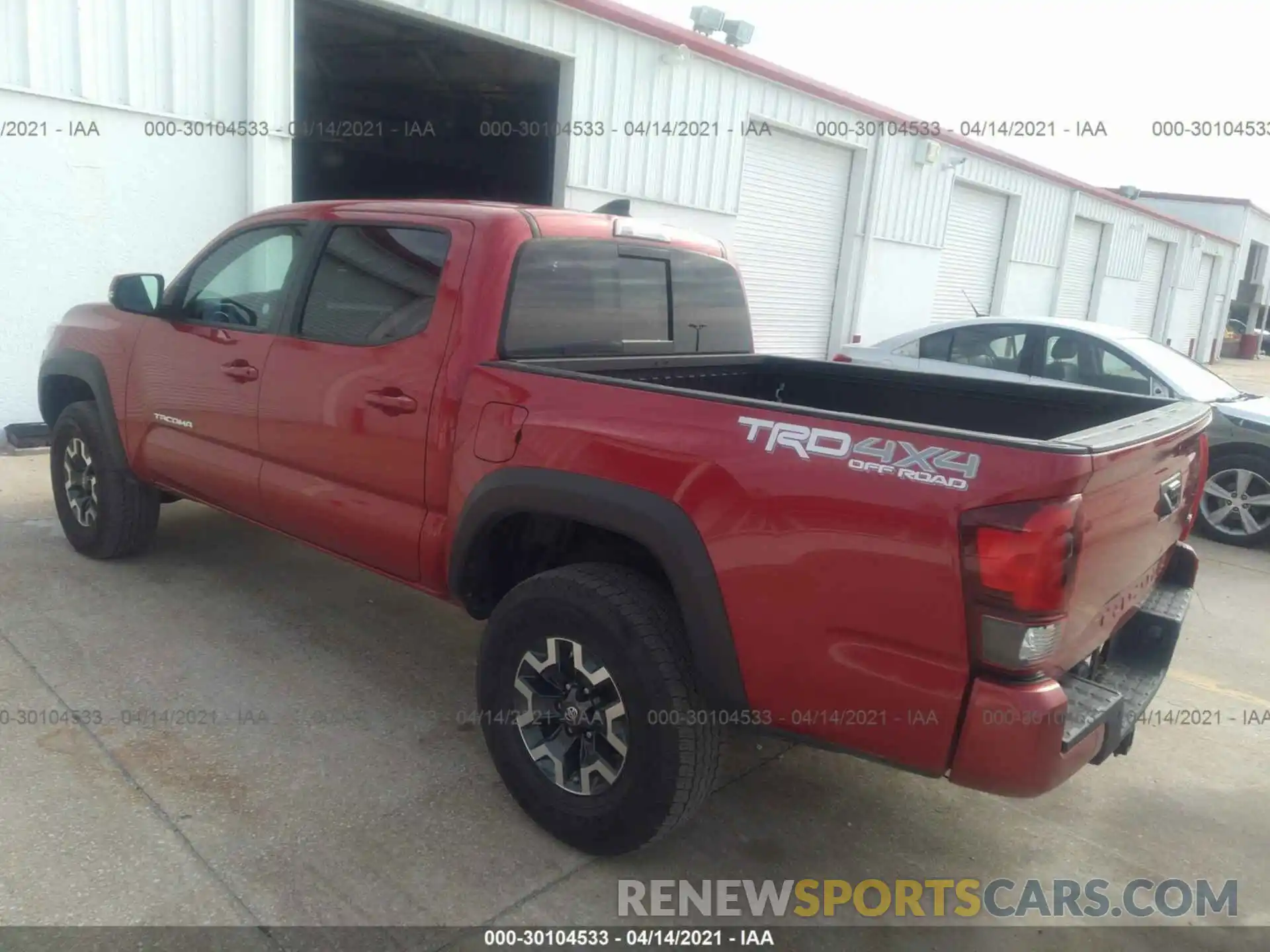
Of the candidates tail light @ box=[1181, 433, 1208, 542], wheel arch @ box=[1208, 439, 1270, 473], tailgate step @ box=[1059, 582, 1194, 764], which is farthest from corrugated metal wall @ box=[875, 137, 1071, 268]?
tailgate step @ box=[1059, 582, 1194, 764]

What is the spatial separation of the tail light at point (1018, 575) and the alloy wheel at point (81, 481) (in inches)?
175

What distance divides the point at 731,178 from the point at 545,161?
8.87 ft

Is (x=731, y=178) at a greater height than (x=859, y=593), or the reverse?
(x=731, y=178)

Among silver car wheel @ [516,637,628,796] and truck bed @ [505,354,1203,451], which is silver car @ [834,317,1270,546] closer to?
truck bed @ [505,354,1203,451]

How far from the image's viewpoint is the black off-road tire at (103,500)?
480cm

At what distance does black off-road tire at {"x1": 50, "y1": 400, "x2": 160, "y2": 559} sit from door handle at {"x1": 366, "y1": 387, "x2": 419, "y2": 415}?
2.10 meters

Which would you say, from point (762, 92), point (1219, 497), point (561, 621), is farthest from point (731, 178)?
point (561, 621)

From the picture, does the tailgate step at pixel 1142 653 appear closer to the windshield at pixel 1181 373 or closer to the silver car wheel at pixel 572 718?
the silver car wheel at pixel 572 718

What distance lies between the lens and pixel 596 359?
3.50 m

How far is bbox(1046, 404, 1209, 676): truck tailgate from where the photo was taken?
2.25 meters

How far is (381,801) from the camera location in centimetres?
309

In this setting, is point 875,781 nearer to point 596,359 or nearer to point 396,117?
point 596,359

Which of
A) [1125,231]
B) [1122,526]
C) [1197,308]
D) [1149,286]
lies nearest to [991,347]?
[1122,526]

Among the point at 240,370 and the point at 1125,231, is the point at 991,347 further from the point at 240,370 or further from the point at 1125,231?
the point at 1125,231
